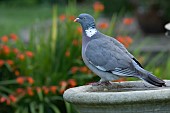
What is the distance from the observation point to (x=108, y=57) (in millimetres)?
4340

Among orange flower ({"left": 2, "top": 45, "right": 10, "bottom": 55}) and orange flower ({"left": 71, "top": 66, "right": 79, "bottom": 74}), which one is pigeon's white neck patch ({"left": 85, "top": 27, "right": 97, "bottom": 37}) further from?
orange flower ({"left": 2, "top": 45, "right": 10, "bottom": 55})

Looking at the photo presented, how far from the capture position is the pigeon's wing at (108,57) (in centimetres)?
426

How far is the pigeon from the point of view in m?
4.25

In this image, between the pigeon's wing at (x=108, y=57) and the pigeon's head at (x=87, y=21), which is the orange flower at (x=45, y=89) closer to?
the pigeon's head at (x=87, y=21)

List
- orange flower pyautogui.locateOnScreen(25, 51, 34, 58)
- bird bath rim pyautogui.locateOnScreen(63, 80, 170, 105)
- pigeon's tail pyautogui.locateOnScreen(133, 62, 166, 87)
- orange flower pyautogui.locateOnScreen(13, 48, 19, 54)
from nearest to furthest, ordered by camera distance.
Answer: bird bath rim pyautogui.locateOnScreen(63, 80, 170, 105) → pigeon's tail pyautogui.locateOnScreen(133, 62, 166, 87) → orange flower pyautogui.locateOnScreen(25, 51, 34, 58) → orange flower pyautogui.locateOnScreen(13, 48, 19, 54)

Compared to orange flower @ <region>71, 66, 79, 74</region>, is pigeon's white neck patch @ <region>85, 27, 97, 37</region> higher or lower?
higher

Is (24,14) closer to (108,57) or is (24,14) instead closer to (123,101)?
(108,57)

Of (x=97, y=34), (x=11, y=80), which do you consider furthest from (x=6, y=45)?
(x=97, y=34)

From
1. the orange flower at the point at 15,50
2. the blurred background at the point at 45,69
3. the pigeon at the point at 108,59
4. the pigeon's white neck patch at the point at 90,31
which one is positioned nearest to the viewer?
the pigeon at the point at 108,59

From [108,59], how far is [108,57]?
2cm

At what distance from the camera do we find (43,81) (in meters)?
6.98

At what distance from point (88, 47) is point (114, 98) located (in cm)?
82

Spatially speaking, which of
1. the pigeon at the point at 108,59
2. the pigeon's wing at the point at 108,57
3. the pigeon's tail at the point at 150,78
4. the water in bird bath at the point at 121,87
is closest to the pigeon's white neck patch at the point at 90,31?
the pigeon at the point at 108,59

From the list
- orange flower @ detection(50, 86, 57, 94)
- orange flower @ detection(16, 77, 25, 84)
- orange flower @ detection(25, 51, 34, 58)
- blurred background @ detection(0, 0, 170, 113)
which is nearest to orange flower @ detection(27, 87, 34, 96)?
blurred background @ detection(0, 0, 170, 113)
